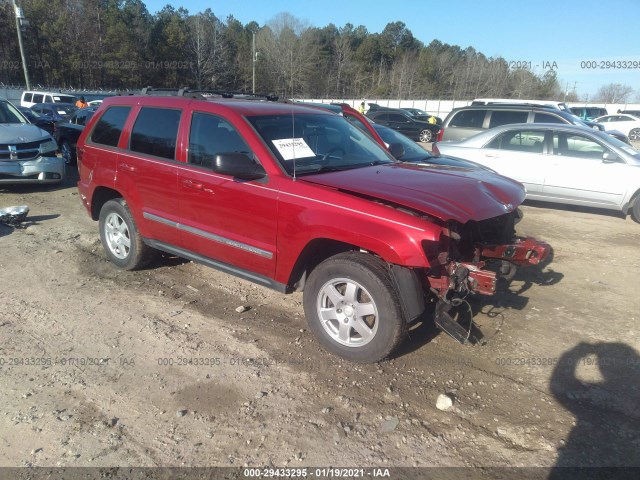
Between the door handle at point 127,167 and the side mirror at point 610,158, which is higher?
the side mirror at point 610,158

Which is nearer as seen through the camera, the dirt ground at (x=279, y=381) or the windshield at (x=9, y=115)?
the dirt ground at (x=279, y=381)

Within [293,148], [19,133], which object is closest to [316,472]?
[293,148]

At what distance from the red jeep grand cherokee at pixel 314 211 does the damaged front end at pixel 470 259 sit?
0.03 feet

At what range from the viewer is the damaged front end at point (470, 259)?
328 centimetres

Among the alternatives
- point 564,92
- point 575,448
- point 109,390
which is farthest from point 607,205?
point 564,92

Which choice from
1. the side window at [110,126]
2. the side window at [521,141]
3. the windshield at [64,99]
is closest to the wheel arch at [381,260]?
the side window at [110,126]

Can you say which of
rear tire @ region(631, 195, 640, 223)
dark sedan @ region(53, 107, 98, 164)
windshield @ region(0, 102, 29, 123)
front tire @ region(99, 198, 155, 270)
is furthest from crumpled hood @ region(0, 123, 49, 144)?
rear tire @ region(631, 195, 640, 223)

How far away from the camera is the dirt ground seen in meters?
2.71

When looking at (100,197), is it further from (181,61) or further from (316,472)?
(181,61)

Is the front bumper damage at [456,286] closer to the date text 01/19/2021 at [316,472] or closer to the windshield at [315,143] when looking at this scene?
the date text 01/19/2021 at [316,472]

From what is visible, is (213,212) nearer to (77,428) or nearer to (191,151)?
(191,151)

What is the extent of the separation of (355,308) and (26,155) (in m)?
8.06

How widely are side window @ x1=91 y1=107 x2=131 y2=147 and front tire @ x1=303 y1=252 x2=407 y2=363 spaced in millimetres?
2869

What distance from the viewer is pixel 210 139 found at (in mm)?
4230
